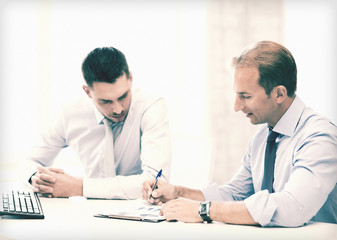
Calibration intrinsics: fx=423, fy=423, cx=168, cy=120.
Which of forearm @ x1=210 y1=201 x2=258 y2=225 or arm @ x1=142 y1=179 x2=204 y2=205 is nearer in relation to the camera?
forearm @ x1=210 y1=201 x2=258 y2=225

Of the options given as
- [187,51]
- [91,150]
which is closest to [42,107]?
[91,150]

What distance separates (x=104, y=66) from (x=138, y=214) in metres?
0.81

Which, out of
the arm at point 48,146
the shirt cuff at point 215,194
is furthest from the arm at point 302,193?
the arm at point 48,146

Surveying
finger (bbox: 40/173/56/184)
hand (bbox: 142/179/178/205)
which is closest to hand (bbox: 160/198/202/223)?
hand (bbox: 142/179/178/205)

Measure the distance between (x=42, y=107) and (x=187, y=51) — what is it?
1580 millimetres

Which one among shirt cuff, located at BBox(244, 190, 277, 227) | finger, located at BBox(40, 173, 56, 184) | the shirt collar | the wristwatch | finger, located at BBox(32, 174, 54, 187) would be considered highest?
the shirt collar

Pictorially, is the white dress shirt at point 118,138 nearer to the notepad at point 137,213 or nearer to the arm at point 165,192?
the arm at point 165,192

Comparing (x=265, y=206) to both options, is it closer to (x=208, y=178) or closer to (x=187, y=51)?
(x=208, y=178)

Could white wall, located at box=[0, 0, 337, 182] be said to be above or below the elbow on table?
above

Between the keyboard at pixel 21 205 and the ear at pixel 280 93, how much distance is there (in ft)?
3.35

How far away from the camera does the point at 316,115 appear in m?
1.62

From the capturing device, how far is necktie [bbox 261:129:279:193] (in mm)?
1680

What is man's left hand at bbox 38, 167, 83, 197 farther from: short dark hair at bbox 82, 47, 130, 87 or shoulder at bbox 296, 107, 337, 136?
shoulder at bbox 296, 107, 337, 136

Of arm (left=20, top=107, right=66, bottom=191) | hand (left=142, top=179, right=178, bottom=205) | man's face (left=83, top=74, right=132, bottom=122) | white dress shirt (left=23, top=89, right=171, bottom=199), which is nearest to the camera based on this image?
hand (left=142, top=179, right=178, bottom=205)
